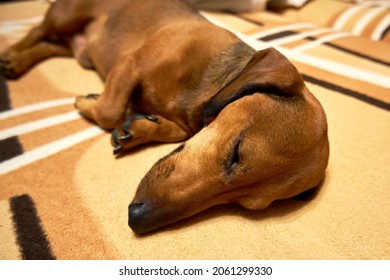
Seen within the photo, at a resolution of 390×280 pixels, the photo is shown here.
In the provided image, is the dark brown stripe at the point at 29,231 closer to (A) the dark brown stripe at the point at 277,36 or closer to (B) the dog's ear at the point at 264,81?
(B) the dog's ear at the point at 264,81

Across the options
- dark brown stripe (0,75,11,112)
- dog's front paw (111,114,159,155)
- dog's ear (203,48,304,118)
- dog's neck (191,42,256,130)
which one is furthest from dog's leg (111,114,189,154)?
dark brown stripe (0,75,11,112)

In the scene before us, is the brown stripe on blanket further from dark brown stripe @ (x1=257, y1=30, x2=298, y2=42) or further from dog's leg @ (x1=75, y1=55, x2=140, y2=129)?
Result: dog's leg @ (x1=75, y1=55, x2=140, y2=129)

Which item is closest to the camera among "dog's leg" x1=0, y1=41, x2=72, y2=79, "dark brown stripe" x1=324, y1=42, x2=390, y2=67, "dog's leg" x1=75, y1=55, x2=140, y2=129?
"dog's leg" x1=75, y1=55, x2=140, y2=129

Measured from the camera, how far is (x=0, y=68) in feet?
8.27

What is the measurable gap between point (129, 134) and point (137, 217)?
0.56 meters

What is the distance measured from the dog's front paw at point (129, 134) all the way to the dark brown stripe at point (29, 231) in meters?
0.47

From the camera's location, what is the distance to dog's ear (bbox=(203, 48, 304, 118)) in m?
1.52

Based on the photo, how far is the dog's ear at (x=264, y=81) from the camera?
1520 millimetres

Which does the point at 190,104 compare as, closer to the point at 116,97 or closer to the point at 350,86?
the point at 116,97

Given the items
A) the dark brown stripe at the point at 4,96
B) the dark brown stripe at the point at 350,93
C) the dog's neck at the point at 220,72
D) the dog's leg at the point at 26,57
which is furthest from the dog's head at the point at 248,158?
the dog's leg at the point at 26,57

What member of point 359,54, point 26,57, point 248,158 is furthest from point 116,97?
point 359,54

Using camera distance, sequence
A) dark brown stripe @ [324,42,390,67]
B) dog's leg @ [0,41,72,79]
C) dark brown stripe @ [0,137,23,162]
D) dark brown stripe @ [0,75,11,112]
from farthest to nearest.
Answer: dark brown stripe @ [324,42,390,67], dog's leg @ [0,41,72,79], dark brown stripe @ [0,75,11,112], dark brown stripe @ [0,137,23,162]

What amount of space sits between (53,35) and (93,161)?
1588 mm

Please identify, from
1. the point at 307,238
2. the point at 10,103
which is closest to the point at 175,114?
the point at 307,238
